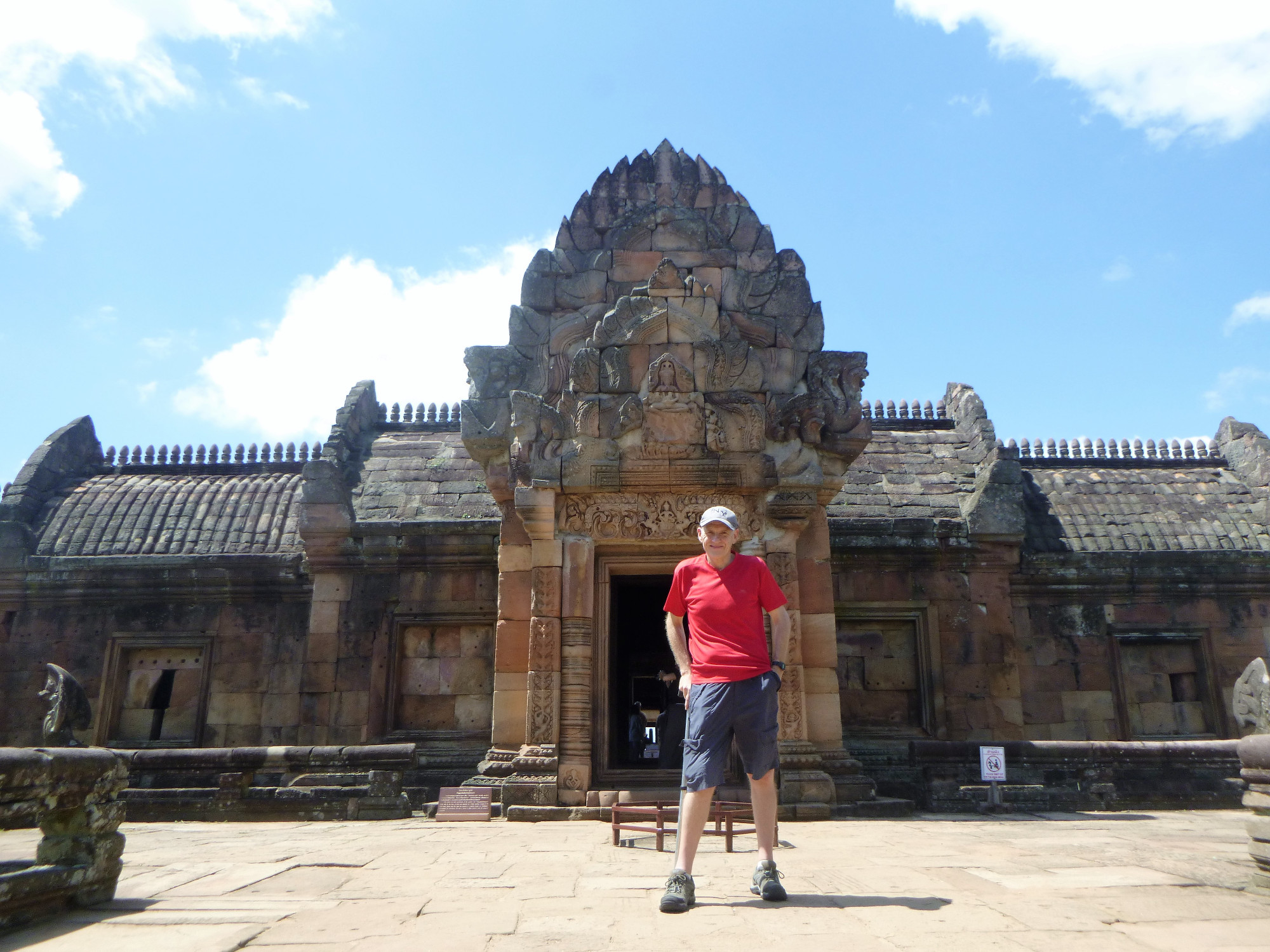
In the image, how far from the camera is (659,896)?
4.50 meters

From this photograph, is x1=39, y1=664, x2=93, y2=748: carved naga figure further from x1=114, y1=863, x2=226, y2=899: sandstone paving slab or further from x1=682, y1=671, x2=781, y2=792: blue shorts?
x1=682, y1=671, x2=781, y2=792: blue shorts

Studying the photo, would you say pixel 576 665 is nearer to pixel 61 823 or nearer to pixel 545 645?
pixel 545 645

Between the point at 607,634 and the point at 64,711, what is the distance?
714 centimetres

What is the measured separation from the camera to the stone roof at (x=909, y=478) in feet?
48.5

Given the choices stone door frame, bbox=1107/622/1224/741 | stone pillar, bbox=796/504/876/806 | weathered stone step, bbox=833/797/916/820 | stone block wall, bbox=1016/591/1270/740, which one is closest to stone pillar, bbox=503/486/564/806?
stone pillar, bbox=796/504/876/806

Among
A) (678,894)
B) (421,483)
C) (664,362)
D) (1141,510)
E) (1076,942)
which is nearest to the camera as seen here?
(1076,942)

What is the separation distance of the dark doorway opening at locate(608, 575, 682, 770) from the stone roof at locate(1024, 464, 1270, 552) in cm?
646

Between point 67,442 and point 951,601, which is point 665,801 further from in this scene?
point 67,442

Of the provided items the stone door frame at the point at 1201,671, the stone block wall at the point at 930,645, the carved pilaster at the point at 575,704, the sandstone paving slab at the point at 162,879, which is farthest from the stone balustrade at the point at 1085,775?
the sandstone paving slab at the point at 162,879

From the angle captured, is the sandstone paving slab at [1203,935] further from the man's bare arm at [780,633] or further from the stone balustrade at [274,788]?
the stone balustrade at [274,788]

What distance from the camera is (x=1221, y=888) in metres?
4.58

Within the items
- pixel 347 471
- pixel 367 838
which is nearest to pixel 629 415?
pixel 367 838

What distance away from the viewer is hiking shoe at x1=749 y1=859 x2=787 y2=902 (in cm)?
429

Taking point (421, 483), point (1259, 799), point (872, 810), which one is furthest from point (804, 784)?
point (421, 483)
